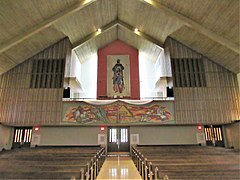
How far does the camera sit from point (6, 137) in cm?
1002

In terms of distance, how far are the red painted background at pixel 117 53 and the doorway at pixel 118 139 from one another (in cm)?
220

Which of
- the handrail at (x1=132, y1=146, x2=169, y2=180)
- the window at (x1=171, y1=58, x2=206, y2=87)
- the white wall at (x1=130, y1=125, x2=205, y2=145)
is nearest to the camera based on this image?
the handrail at (x1=132, y1=146, x2=169, y2=180)

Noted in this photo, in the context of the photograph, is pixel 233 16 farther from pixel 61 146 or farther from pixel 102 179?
pixel 61 146

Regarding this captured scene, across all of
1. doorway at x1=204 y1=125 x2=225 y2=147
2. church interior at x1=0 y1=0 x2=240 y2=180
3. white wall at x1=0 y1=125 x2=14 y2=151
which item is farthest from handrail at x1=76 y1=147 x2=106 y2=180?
doorway at x1=204 y1=125 x2=225 y2=147

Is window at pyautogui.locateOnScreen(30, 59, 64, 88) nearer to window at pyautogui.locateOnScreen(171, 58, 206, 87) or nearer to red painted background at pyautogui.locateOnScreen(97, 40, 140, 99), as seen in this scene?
red painted background at pyautogui.locateOnScreen(97, 40, 140, 99)

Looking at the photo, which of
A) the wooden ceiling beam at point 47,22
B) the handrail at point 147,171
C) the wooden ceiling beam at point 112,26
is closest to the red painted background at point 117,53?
the wooden ceiling beam at point 112,26

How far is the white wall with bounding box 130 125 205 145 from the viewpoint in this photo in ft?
33.8

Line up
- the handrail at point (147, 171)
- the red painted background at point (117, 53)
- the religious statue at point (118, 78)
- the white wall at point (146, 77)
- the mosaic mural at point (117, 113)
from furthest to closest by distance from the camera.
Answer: the white wall at point (146, 77)
the red painted background at point (117, 53)
the religious statue at point (118, 78)
the mosaic mural at point (117, 113)
the handrail at point (147, 171)

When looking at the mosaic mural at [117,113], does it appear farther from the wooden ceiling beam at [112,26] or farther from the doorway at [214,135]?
the wooden ceiling beam at [112,26]

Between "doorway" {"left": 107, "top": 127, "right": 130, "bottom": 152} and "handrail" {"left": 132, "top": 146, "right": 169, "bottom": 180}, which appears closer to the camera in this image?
"handrail" {"left": 132, "top": 146, "right": 169, "bottom": 180}

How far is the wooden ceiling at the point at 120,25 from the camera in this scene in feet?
24.9

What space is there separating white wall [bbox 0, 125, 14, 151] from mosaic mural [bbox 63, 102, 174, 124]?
10.7ft

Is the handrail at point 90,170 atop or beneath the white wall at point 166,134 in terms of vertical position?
beneath

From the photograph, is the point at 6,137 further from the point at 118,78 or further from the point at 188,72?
the point at 188,72
